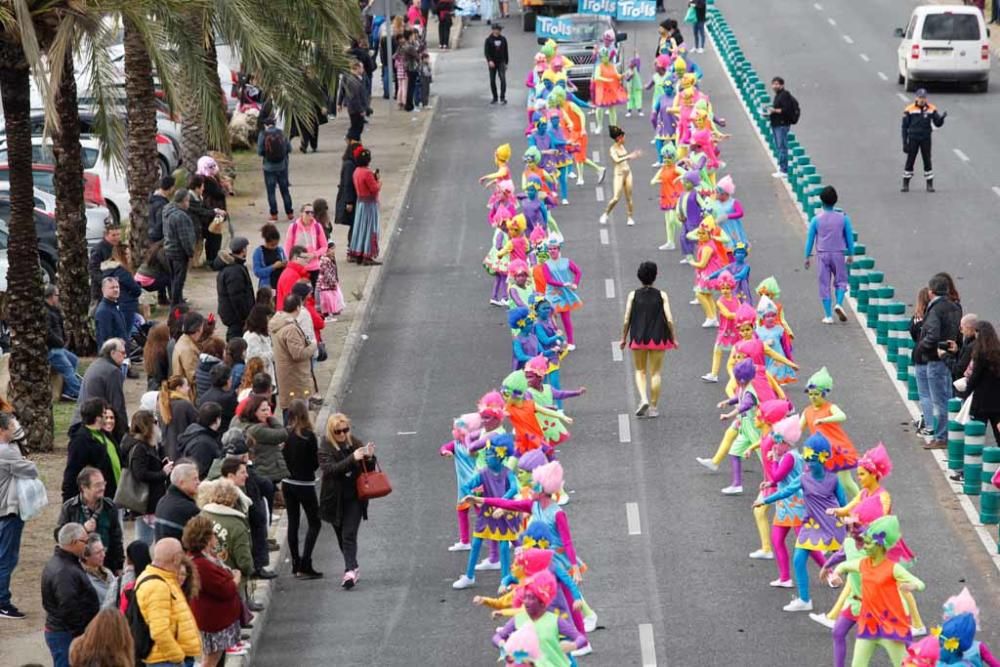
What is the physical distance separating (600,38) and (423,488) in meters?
25.4

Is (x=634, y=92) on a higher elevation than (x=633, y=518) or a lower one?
lower

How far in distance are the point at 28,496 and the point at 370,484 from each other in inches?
108

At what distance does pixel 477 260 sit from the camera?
95.7 feet

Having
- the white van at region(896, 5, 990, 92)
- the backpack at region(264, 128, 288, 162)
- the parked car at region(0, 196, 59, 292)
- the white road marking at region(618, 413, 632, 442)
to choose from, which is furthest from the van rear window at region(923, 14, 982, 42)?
the white road marking at region(618, 413, 632, 442)

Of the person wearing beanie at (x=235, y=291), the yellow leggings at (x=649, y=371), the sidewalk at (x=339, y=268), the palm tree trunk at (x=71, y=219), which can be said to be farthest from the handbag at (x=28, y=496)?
the palm tree trunk at (x=71, y=219)

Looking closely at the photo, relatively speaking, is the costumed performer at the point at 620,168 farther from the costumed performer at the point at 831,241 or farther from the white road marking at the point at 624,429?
the white road marking at the point at 624,429

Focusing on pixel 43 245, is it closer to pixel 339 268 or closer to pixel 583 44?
pixel 339 268

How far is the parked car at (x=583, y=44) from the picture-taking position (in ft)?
136

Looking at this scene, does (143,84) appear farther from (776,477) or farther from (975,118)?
(975,118)

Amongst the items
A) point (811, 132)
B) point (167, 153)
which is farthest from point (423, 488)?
point (811, 132)

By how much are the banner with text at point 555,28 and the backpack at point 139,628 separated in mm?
31527

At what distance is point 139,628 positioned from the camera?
12641 millimetres

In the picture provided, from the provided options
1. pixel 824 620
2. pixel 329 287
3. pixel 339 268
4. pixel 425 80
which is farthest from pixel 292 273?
pixel 425 80

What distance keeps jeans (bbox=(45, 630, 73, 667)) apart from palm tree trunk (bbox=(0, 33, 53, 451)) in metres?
6.69
